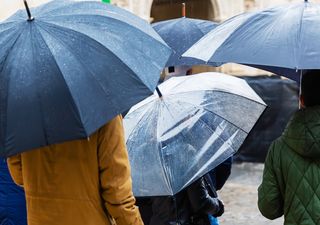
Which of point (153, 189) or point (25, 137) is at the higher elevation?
point (25, 137)

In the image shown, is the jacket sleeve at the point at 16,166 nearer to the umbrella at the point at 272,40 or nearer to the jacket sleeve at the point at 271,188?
the umbrella at the point at 272,40

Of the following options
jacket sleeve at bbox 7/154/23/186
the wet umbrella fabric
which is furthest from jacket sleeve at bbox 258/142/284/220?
the wet umbrella fabric

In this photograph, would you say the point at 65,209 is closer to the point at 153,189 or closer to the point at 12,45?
the point at 153,189

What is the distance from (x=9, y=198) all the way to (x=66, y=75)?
1.56 metres

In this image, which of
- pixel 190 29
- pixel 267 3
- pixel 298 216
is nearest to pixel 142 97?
pixel 298 216

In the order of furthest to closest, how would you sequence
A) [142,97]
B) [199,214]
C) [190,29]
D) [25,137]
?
[190,29] → [199,214] → [142,97] → [25,137]

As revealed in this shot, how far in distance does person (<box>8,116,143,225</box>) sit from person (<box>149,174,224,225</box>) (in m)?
0.70

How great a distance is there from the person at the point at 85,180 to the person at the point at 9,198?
94 centimetres

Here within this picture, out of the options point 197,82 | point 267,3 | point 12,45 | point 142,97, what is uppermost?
point 12,45

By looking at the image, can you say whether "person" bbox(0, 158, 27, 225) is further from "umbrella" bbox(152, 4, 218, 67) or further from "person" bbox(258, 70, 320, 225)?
"umbrella" bbox(152, 4, 218, 67)

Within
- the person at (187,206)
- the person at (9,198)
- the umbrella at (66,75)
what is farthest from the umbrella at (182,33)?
the umbrella at (66,75)

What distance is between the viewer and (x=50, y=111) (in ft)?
7.47

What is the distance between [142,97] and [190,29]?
2832 millimetres

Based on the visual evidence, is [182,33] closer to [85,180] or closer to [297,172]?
[297,172]
